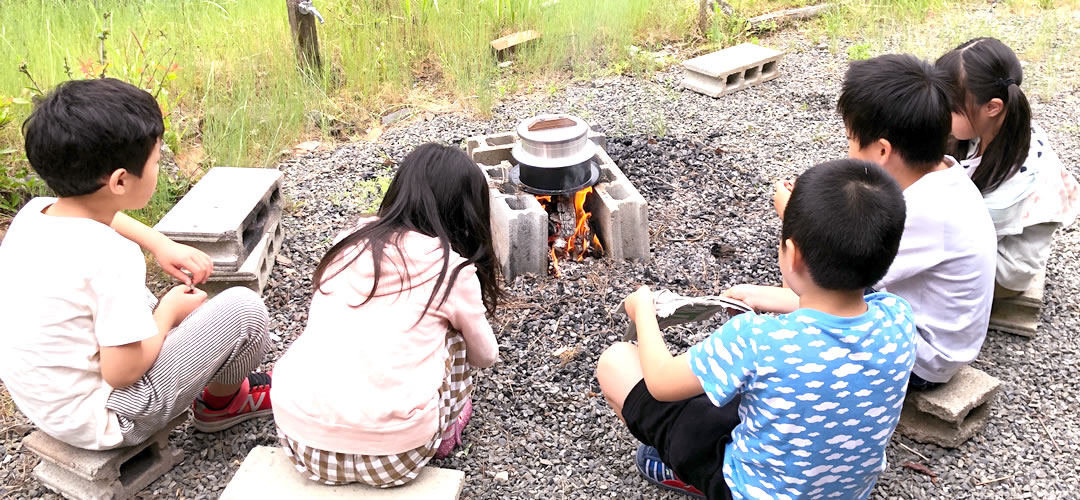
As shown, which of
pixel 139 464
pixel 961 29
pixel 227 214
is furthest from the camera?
pixel 961 29

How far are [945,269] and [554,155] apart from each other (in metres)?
1.68

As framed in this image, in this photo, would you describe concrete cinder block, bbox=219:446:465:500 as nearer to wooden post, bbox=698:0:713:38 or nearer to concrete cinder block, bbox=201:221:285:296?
concrete cinder block, bbox=201:221:285:296

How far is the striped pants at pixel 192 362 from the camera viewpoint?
2.46 metres

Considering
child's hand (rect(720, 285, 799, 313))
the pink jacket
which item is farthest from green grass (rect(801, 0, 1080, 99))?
the pink jacket

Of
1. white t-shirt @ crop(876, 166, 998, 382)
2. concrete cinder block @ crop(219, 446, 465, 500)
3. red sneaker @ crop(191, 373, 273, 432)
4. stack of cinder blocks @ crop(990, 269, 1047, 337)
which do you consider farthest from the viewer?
stack of cinder blocks @ crop(990, 269, 1047, 337)

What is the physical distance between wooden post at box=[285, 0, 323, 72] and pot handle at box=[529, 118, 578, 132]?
2077mm

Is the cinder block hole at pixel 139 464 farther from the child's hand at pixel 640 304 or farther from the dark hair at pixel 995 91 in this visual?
the dark hair at pixel 995 91

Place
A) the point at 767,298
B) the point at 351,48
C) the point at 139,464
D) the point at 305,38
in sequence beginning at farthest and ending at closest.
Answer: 1. the point at 351,48
2. the point at 305,38
3. the point at 139,464
4. the point at 767,298

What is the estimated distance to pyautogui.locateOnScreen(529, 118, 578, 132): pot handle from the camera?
12.5ft

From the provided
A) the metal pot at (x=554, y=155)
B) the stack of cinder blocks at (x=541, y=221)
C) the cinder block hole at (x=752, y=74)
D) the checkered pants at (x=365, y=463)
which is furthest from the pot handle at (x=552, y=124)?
the cinder block hole at (x=752, y=74)

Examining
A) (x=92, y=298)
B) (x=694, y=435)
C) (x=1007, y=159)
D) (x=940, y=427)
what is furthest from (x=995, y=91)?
(x=92, y=298)

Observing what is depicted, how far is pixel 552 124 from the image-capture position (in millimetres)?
3822

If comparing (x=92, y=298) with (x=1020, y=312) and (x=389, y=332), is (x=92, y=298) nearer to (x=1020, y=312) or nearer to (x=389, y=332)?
(x=389, y=332)

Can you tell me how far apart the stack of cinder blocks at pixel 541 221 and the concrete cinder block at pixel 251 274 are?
3.42 feet
